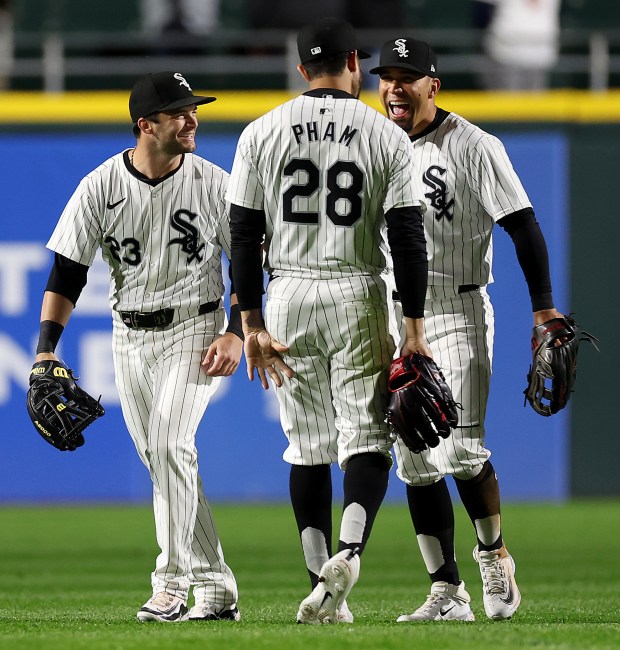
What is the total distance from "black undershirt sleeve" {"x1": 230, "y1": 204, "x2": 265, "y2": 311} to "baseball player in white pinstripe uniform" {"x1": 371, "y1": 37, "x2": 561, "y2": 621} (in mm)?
782

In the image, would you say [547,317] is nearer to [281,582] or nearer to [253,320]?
[253,320]

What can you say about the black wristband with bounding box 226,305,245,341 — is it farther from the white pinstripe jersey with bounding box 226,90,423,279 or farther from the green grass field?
the green grass field

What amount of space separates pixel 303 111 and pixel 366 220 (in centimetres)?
43

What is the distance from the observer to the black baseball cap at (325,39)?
→ 15.9 ft

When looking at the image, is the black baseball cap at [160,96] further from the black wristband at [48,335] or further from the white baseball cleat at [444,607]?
the white baseball cleat at [444,607]

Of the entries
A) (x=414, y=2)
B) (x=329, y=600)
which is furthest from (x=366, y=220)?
(x=414, y=2)

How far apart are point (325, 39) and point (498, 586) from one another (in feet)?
6.87

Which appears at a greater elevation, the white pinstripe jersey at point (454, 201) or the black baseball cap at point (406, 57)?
the black baseball cap at point (406, 57)

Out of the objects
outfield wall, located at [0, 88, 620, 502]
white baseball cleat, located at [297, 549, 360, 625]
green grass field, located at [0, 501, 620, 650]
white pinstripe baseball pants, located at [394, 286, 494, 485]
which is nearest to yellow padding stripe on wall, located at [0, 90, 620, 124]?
outfield wall, located at [0, 88, 620, 502]

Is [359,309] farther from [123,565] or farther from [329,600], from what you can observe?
[123,565]

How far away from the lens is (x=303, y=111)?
15.9 feet

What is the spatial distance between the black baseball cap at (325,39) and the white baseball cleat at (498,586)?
1.95 meters

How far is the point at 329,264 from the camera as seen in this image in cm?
487

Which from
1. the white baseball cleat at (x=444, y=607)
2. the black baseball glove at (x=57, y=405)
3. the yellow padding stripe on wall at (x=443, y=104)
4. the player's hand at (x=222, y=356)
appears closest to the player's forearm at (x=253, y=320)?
the player's hand at (x=222, y=356)
